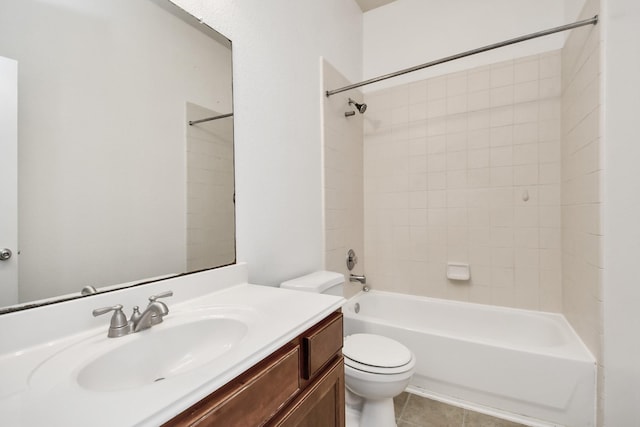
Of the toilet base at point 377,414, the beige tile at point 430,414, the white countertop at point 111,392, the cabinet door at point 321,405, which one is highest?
the white countertop at point 111,392

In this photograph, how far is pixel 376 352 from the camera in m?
1.41

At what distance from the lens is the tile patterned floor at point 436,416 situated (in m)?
1.49

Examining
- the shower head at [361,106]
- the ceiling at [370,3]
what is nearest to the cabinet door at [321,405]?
the shower head at [361,106]

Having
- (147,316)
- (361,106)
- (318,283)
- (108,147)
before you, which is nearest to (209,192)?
(108,147)

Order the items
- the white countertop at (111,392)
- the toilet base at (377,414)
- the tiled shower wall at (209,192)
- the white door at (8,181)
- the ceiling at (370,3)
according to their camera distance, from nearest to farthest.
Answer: the white countertop at (111,392) → the white door at (8,181) → the tiled shower wall at (209,192) → the toilet base at (377,414) → the ceiling at (370,3)

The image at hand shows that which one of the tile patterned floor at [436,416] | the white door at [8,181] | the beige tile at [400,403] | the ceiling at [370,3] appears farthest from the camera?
the ceiling at [370,3]

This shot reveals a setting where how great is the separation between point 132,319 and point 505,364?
1.74 m

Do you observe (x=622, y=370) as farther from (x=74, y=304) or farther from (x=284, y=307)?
(x=74, y=304)

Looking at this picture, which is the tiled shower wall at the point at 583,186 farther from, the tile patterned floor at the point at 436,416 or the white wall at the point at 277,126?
the white wall at the point at 277,126

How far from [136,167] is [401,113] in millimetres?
2063

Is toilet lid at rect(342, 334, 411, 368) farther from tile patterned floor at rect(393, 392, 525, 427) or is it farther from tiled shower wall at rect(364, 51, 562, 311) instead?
tiled shower wall at rect(364, 51, 562, 311)

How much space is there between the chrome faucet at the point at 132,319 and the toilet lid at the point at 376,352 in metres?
0.94

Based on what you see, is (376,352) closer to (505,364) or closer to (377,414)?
(377,414)

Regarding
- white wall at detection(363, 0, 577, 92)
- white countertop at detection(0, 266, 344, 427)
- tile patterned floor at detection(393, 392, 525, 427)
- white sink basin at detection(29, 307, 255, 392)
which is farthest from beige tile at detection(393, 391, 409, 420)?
white wall at detection(363, 0, 577, 92)
